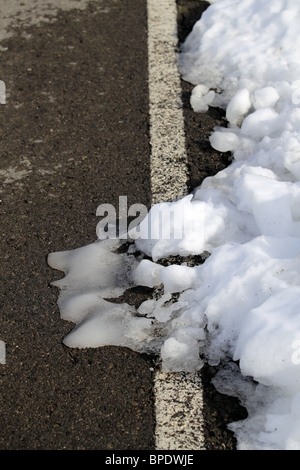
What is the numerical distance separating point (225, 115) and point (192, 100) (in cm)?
19

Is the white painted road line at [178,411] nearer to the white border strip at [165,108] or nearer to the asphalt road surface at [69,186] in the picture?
the asphalt road surface at [69,186]

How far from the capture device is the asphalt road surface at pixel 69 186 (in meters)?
2.23

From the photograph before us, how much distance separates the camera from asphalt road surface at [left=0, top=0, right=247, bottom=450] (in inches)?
88.0

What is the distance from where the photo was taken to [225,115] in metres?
3.64

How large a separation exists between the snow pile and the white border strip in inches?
5.3

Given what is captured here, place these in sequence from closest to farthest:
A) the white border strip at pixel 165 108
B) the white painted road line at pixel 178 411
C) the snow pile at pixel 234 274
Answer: the white painted road line at pixel 178 411, the snow pile at pixel 234 274, the white border strip at pixel 165 108

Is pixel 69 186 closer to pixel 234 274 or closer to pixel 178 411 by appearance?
pixel 234 274

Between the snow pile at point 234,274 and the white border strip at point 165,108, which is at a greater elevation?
the snow pile at point 234,274

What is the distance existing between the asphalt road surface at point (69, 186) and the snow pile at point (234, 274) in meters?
0.08

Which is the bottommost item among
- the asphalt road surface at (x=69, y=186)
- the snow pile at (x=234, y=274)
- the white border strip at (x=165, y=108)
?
the asphalt road surface at (x=69, y=186)

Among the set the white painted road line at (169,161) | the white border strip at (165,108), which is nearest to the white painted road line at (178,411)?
the white painted road line at (169,161)

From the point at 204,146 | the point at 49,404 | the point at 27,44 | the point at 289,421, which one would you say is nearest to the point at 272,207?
the point at 204,146

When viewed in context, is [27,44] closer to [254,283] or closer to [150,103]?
[150,103]

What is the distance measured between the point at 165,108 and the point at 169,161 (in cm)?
48
